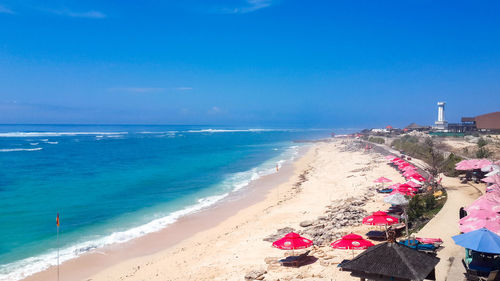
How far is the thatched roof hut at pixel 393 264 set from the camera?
265 inches

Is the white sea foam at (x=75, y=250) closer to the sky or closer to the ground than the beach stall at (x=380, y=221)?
closer to the ground

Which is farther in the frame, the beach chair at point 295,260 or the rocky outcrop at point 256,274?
the beach chair at point 295,260

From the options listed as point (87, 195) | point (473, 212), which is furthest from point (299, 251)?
point (87, 195)

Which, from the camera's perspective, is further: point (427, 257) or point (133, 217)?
point (133, 217)

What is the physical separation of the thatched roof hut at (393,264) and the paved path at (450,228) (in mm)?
3355

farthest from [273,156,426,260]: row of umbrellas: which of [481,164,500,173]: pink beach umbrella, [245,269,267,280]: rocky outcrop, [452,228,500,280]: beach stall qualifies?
[481,164,500,173]: pink beach umbrella

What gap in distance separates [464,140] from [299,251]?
43538mm

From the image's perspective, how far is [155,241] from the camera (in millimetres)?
17500

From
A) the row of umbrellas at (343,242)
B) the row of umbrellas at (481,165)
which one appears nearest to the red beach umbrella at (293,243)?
the row of umbrellas at (343,242)

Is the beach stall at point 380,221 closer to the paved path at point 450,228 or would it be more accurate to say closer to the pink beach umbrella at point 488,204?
the paved path at point 450,228

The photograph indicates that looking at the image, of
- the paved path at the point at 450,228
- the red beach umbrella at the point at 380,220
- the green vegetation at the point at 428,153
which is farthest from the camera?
the green vegetation at the point at 428,153

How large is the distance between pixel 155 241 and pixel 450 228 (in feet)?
43.7

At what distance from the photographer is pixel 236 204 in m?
24.6

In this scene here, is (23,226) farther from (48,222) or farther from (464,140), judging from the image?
(464,140)
